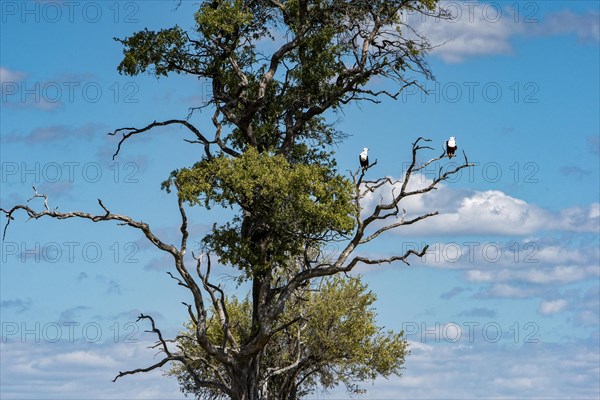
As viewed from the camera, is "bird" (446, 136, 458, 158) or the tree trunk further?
the tree trunk

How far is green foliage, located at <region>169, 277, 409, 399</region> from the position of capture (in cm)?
4625

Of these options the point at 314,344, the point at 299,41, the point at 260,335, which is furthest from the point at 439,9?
the point at 314,344

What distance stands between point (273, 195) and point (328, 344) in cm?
1460

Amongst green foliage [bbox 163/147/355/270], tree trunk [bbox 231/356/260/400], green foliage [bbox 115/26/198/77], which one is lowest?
tree trunk [bbox 231/356/260/400]

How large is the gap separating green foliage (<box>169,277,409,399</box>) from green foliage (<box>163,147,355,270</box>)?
1158 centimetres

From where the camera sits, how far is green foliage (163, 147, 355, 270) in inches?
1298

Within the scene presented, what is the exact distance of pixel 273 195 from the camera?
109 feet

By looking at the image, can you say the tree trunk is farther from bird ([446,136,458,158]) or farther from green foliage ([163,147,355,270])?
bird ([446,136,458,158])

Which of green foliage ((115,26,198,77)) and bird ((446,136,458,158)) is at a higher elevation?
green foliage ((115,26,198,77))

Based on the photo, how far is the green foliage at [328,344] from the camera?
46250 mm

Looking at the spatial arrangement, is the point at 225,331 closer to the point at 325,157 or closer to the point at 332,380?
the point at 325,157

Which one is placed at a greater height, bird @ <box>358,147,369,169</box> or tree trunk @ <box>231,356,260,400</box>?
bird @ <box>358,147,369,169</box>

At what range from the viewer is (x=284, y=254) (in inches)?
1389

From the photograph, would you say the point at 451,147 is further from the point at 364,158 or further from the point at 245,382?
the point at 245,382
